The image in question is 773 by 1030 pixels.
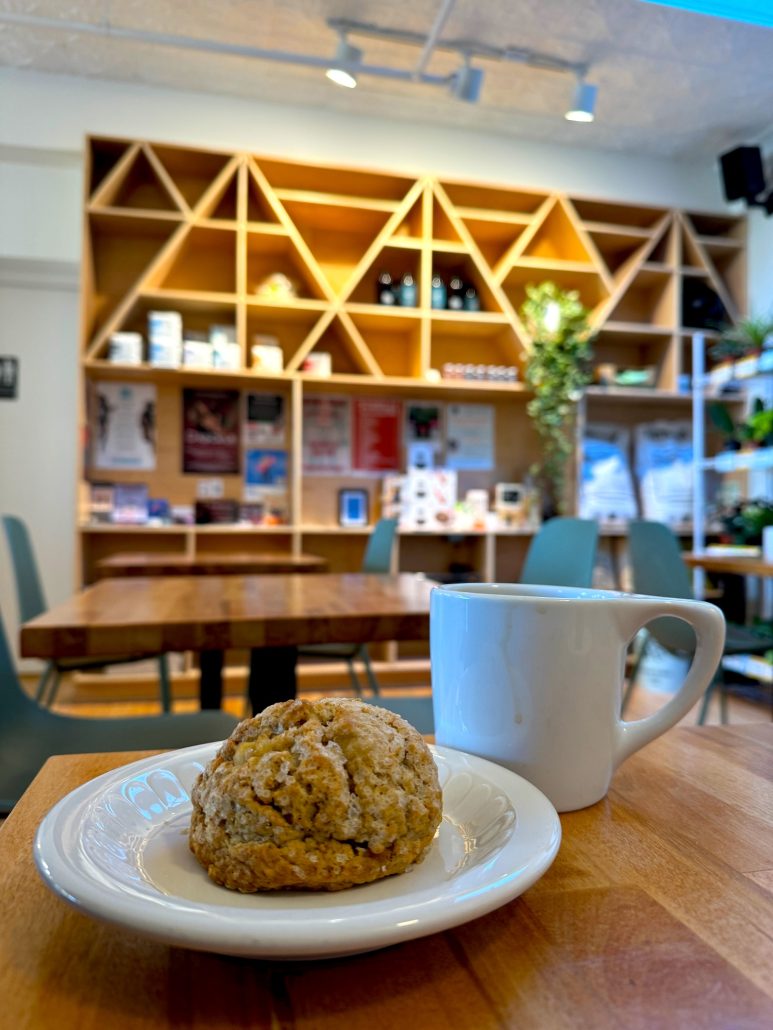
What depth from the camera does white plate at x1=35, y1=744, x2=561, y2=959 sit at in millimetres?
238

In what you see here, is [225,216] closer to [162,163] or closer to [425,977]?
[162,163]

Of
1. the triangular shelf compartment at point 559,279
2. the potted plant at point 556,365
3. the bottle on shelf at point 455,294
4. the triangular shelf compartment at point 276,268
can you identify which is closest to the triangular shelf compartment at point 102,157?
the triangular shelf compartment at point 276,268

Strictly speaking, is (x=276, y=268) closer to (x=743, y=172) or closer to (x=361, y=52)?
(x=361, y=52)

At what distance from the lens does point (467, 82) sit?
121 inches

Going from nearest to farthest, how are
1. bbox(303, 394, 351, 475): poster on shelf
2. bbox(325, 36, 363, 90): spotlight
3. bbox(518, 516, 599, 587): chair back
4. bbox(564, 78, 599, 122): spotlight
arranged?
bbox(518, 516, 599, 587): chair back
bbox(325, 36, 363, 90): spotlight
bbox(564, 78, 599, 122): spotlight
bbox(303, 394, 351, 475): poster on shelf

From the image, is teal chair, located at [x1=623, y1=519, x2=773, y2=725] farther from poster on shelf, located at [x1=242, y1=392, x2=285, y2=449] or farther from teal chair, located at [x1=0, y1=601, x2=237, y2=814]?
poster on shelf, located at [x1=242, y1=392, x2=285, y2=449]

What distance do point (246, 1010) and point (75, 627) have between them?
896mm

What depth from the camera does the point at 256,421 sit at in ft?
12.6

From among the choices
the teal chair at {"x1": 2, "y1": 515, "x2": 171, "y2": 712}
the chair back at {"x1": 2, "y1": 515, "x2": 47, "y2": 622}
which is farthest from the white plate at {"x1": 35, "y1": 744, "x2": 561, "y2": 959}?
the chair back at {"x1": 2, "y1": 515, "x2": 47, "y2": 622}

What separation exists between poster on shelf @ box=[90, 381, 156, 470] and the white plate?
3512 millimetres

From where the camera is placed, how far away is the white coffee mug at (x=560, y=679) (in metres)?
0.40

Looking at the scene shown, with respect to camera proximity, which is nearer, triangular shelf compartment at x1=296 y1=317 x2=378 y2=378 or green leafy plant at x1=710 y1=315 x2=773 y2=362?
green leafy plant at x1=710 y1=315 x2=773 y2=362

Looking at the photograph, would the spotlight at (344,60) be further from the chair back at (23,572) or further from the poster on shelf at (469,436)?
the chair back at (23,572)

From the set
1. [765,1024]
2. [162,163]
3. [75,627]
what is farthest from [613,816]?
[162,163]
